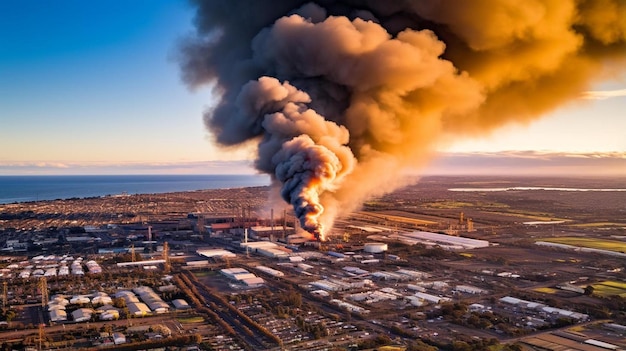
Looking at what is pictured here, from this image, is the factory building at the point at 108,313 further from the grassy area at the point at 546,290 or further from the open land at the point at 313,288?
the grassy area at the point at 546,290

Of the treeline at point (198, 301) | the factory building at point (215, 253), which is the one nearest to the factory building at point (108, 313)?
the treeline at point (198, 301)

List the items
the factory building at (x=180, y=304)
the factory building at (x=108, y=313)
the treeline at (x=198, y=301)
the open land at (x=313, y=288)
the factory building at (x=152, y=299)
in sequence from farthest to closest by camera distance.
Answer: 1. the factory building at (x=180, y=304)
2. the factory building at (x=152, y=299)
3. the factory building at (x=108, y=313)
4. the treeline at (x=198, y=301)
5. the open land at (x=313, y=288)

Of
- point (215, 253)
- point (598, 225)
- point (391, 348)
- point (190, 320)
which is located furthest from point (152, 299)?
point (598, 225)

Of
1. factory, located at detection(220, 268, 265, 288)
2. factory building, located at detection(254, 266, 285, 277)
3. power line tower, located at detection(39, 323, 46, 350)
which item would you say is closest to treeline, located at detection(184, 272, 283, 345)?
factory, located at detection(220, 268, 265, 288)

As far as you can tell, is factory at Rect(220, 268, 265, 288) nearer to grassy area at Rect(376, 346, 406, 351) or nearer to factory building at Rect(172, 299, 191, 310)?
factory building at Rect(172, 299, 191, 310)

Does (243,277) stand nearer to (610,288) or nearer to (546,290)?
(546,290)

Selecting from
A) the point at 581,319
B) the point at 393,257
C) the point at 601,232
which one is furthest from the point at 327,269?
the point at 601,232
